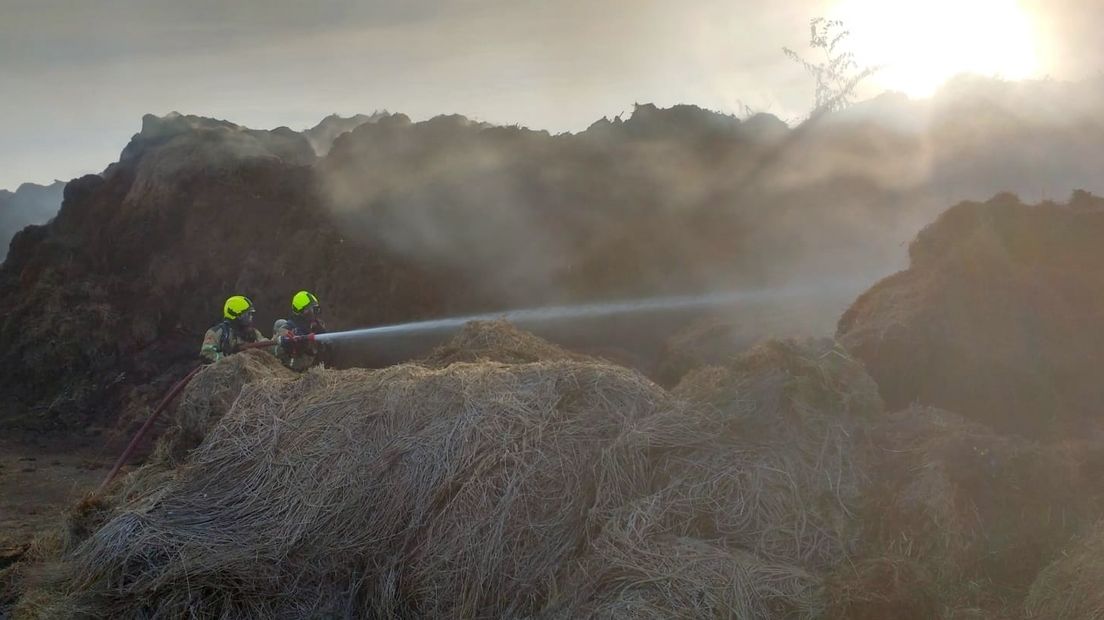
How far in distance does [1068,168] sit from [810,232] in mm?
6430

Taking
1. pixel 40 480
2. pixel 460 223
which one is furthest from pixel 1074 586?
pixel 460 223

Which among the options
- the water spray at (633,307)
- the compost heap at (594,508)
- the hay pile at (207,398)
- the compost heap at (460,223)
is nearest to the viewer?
Result: the compost heap at (594,508)

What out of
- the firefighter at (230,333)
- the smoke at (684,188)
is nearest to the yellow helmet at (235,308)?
the firefighter at (230,333)

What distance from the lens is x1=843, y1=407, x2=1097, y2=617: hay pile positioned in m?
5.45

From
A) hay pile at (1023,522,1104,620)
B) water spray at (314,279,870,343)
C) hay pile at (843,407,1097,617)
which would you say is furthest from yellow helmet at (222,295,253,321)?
hay pile at (1023,522,1104,620)

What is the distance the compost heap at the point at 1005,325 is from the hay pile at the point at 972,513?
1.00 m

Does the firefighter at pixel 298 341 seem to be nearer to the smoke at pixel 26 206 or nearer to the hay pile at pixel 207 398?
the hay pile at pixel 207 398

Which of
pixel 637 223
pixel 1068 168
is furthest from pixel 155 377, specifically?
pixel 1068 168

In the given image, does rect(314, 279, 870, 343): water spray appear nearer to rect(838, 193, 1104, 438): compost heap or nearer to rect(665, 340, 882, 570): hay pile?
rect(838, 193, 1104, 438): compost heap

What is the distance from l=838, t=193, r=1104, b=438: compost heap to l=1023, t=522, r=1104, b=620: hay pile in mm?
1493

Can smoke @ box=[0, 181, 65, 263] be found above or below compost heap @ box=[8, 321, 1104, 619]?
above

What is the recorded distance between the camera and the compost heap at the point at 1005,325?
7.08m

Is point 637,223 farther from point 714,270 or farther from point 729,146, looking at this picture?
point 729,146

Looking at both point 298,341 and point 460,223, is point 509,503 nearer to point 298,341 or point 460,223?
point 298,341
